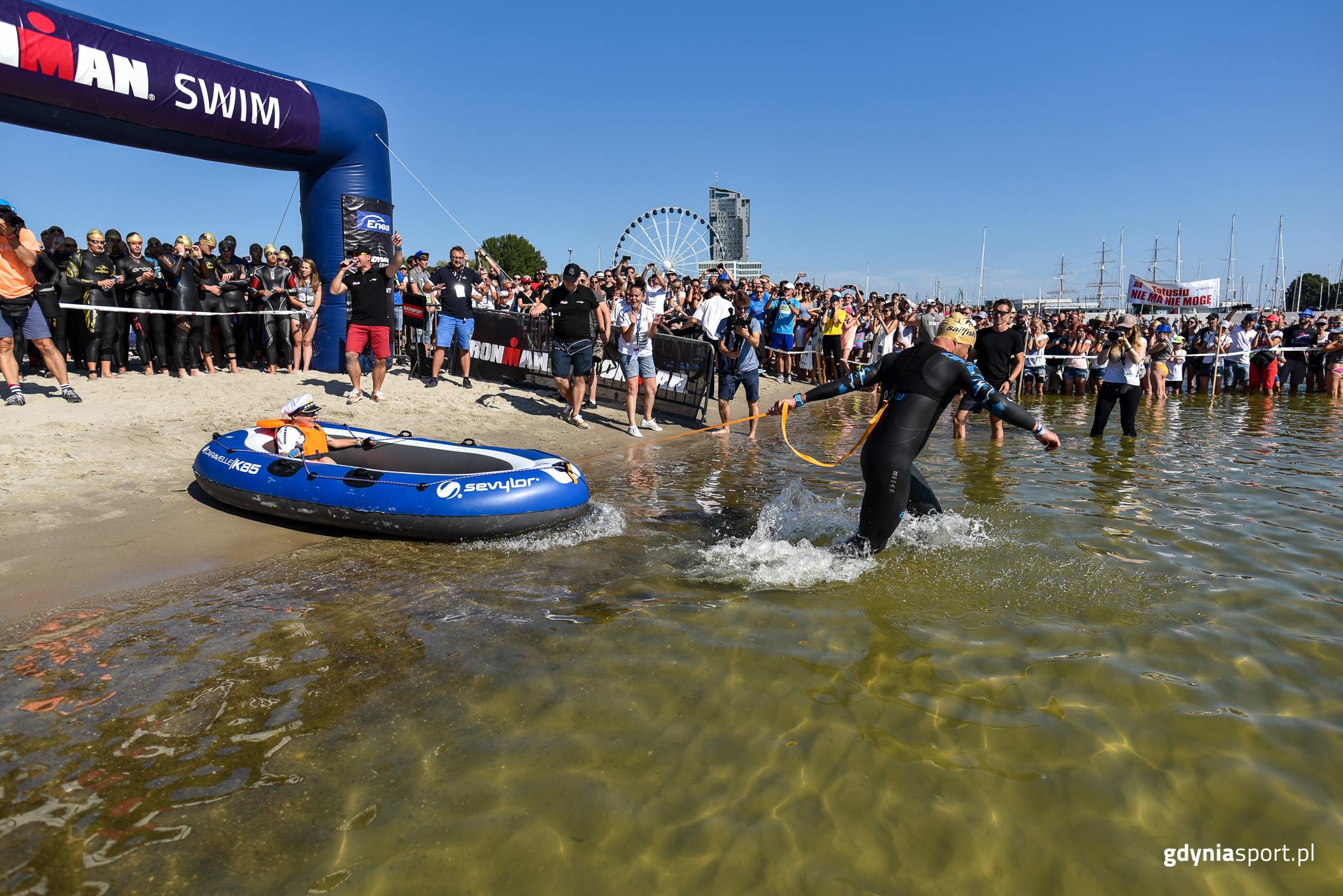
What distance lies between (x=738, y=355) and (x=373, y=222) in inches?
246

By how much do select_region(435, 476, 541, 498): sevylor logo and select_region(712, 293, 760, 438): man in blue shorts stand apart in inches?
191

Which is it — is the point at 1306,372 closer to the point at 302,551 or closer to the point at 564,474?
the point at 564,474

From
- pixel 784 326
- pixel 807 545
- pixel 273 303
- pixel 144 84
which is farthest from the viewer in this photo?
pixel 784 326

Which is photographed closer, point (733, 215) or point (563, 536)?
point (563, 536)

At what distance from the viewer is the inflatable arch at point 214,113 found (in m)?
8.40

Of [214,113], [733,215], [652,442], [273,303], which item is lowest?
[652,442]

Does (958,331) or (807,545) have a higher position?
(958,331)

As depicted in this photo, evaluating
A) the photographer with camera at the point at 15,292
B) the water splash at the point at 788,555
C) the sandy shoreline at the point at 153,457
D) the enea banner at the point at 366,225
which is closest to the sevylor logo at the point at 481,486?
the sandy shoreline at the point at 153,457

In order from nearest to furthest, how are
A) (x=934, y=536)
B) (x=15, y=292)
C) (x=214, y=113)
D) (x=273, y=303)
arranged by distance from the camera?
(x=934, y=536) < (x=15, y=292) < (x=214, y=113) < (x=273, y=303)

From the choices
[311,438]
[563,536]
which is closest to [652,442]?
[563,536]

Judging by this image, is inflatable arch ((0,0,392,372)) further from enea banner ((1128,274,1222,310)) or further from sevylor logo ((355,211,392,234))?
enea banner ((1128,274,1222,310))

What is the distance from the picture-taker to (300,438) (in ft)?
21.9

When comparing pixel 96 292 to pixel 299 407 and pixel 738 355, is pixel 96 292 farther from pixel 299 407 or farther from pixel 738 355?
pixel 738 355

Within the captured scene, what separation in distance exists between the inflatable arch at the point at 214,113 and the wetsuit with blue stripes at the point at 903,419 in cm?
923
